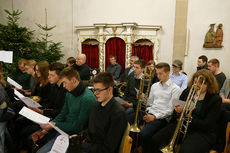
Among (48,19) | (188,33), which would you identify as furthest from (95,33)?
(188,33)

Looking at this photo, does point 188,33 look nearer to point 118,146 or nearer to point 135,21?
point 135,21

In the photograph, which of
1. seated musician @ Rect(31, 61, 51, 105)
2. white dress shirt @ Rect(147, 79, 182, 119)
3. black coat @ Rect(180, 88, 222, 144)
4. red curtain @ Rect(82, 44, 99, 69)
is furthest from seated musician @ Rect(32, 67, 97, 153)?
red curtain @ Rect(82, 44, 99, 69)

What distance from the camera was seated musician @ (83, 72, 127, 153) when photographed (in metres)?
1.72

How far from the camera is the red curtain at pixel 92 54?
24.3ft

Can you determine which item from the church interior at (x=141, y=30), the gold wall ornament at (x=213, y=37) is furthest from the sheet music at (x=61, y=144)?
the gold wall ornament at (x=213, y=37)

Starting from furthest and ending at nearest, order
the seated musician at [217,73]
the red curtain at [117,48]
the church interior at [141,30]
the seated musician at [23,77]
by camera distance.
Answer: the red curtain at [117,48]
the church interior at [141,30]
the seated musician at [217,73]
the seated musician at [23,77]

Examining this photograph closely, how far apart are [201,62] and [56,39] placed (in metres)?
6.40

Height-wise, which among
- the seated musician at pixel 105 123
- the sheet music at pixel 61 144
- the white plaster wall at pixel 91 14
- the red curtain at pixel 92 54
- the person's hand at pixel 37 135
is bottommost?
the person's hand at pixel 37 135

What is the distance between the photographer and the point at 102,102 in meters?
1.96

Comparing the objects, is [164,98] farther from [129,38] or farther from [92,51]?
[92,51]

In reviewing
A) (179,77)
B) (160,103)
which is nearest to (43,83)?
(160,103)

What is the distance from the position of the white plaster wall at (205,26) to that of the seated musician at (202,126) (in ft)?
14.4

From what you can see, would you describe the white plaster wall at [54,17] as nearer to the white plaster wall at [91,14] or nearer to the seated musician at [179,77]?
the white plaster wall at [91,14]

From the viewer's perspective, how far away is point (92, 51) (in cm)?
743
